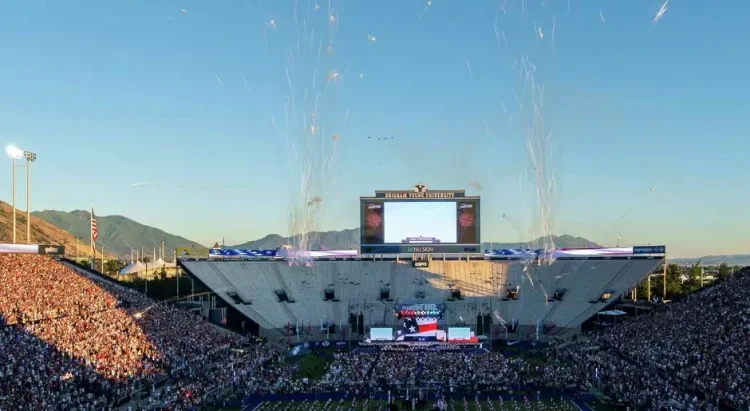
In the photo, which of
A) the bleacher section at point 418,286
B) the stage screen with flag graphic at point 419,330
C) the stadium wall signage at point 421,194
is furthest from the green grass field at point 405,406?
the stadium wall signage at point 421,194

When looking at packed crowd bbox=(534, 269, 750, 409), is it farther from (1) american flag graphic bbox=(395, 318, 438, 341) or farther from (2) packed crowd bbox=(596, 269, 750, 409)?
(1) american flag graphic bbox=(395, 318, 438, 341)

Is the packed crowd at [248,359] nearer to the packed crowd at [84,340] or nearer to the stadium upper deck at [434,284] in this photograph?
the packed crowd at [84,340]

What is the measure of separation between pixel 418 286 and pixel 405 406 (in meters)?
29.3

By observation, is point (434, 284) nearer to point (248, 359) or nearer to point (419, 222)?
point (419, 222)

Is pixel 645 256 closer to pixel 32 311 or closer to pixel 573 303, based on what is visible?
pixel 573 303

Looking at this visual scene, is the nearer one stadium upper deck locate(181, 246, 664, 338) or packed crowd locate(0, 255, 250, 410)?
packed crowd locate(0, 255, 250, 410)

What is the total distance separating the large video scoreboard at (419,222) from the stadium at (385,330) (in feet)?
0.40

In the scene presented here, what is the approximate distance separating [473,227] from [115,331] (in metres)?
30.2

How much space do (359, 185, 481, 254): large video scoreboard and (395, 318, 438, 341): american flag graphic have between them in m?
8.77

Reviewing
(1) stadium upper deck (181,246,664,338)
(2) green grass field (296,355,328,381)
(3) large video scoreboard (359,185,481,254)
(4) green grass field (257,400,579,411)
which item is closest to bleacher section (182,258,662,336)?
(1) stadium upper deck (181,246,664,338)

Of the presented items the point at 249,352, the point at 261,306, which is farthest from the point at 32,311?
the point at 261,306

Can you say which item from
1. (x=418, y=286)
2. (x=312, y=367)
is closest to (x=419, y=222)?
(x=418, y=286)

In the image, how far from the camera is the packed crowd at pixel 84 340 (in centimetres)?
3055

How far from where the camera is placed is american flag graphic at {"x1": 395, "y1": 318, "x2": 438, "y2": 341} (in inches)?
1966
